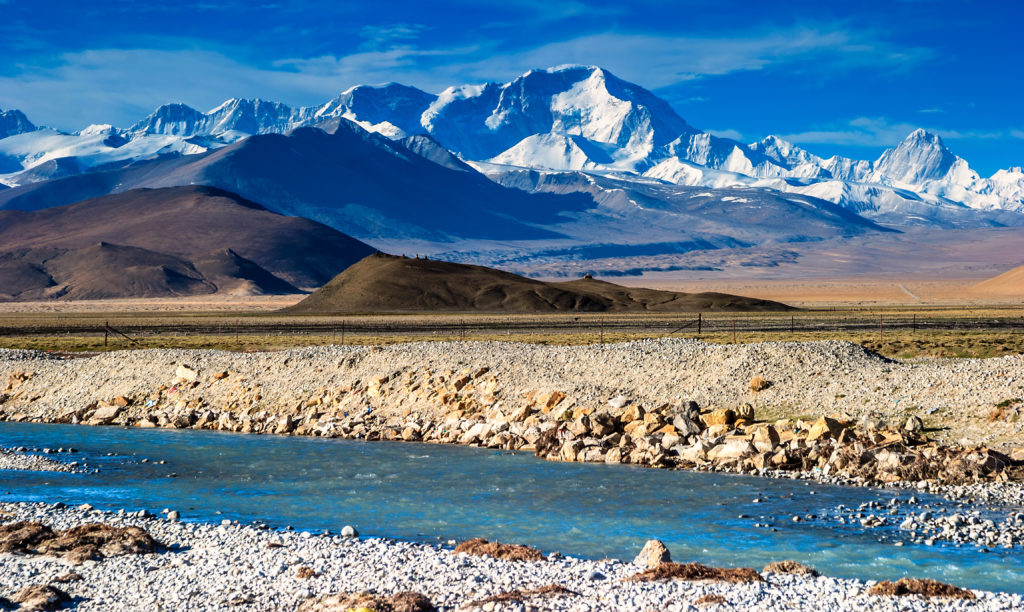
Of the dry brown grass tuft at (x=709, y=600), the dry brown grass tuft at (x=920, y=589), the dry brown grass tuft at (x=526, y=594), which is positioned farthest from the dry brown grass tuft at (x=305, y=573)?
the dry brown grass tuft at (x=920, y=589)

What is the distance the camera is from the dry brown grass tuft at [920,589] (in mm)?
14695

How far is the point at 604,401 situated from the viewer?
121 ft

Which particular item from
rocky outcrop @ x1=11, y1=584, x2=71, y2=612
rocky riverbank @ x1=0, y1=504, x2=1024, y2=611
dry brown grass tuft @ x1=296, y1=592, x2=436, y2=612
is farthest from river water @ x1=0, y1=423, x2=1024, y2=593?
rocky outcrop @ x1=11, y1=584, x2=71, y2=612

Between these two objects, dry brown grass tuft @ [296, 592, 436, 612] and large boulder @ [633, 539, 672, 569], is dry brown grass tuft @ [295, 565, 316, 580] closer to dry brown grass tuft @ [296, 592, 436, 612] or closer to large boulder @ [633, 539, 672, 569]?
dry brown grass tuft @ [296, 592, 436, 612]

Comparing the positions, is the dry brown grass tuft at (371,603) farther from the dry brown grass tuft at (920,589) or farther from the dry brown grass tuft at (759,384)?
the dry brown grass tuft at (759,384)

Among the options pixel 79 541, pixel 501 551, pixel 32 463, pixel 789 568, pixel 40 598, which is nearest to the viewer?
pixel 40 598

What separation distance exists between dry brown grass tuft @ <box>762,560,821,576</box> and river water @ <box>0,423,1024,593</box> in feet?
3.36

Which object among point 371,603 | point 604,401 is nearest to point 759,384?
point 604,401

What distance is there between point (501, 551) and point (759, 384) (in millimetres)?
21480

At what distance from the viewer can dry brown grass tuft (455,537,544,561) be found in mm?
17625

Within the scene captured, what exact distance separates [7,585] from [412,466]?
14.7 m

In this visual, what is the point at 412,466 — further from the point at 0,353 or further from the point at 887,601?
the point at 0,353

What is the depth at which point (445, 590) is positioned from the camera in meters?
15.4

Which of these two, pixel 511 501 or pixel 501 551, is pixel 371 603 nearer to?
pixel 501 551
